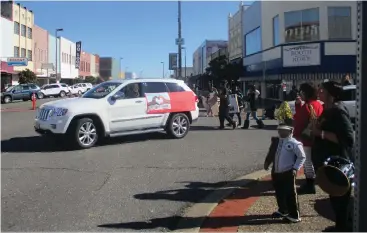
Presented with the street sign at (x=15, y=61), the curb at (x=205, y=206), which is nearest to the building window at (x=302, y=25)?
the curb at (x=205, y=206)

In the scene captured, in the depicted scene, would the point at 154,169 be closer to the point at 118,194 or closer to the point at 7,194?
the point at 118,194

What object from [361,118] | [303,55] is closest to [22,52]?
[303,55]

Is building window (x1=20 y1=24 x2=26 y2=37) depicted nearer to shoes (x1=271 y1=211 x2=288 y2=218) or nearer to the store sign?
the store sign

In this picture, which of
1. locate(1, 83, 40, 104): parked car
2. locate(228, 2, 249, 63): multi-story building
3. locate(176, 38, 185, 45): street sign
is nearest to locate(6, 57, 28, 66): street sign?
locate(1, 83, 40, 104): parked car

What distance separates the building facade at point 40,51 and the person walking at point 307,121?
203 ft

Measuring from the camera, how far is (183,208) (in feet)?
19.4

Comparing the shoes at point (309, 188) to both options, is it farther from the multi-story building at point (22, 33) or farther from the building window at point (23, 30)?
the building window at point (23, 30)

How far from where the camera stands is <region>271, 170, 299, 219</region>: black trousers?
5.06 meters

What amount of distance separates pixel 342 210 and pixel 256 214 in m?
1.26

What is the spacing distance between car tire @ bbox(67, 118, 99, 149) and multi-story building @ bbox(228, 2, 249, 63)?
36536 mm

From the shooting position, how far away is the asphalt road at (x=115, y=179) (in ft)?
17.9

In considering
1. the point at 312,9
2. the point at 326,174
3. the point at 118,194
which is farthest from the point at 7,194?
the point at 312,9

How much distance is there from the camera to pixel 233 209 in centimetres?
570

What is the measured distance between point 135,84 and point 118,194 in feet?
18.8
